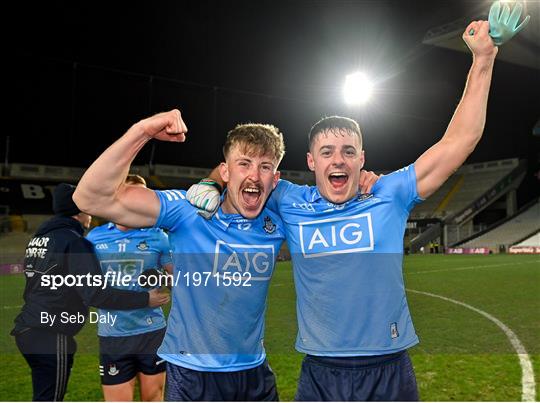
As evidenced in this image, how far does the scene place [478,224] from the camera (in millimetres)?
36031

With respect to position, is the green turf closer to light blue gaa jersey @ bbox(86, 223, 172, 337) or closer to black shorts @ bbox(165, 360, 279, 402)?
light blue gaa jersey @ bbox(86, 223, 172, 337)

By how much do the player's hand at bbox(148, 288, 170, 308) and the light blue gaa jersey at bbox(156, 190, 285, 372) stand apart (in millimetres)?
Answer: 913

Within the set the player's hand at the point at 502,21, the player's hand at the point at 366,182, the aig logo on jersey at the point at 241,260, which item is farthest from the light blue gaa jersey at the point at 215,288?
the player's hand at the point at 502,21

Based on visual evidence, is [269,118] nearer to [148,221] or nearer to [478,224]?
[478,224]

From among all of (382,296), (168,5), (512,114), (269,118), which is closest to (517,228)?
(512,114)

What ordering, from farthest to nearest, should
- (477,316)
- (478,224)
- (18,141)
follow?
1. (478,224)
2. (18,141)
3. (477,316)

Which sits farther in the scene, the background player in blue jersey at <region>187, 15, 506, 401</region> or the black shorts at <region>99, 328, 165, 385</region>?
the black shorts at <region>99, 328, 165, 385</region>

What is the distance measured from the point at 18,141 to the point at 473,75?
29321 mm

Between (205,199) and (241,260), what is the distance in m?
0.39

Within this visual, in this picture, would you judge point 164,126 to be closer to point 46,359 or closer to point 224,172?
point 224,172

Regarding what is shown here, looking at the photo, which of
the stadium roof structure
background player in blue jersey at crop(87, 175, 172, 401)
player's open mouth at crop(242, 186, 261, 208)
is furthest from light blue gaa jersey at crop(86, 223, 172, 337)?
the stadium roof structure

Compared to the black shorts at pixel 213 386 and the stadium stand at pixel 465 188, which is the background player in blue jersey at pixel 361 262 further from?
the stadium stand at pixel 465 188

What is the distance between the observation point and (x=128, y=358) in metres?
3.76

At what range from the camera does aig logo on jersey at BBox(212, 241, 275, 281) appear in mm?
2590
